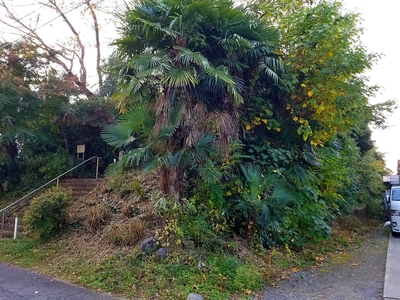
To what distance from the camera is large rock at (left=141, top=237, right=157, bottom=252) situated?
6754 millimetres

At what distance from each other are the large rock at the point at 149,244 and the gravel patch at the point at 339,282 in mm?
2150

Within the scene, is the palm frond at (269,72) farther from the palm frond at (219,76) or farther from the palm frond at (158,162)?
the palm frond at (158,162)

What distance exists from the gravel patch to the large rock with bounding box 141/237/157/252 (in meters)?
2.15

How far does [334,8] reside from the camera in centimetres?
848

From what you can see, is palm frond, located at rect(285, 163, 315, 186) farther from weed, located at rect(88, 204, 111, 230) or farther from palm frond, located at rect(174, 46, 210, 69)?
weed, located at rect(88, 204, 111, 230)

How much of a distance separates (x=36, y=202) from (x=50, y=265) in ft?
5.27

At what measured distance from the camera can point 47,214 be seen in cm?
816

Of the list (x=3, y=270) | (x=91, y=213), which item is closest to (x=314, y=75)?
(x=91, y=213)

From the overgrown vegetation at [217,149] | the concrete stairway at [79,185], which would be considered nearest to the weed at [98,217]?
the overgrown vegetation at [217,149]

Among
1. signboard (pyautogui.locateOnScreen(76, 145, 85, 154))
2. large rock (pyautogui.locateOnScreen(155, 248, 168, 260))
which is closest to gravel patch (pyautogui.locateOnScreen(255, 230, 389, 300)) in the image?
large rock (pyautogui.locateOnScreen(155, 248, 168, 260))

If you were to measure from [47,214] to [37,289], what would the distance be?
251 centimetres

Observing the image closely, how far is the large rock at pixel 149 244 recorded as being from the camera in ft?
22.2

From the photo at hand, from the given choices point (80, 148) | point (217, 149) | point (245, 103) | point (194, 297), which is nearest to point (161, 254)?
point (194, 297)

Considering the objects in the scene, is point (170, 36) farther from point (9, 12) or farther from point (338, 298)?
point (9, 12)
